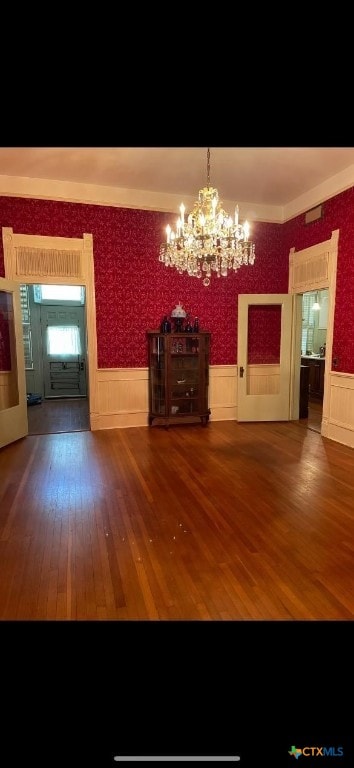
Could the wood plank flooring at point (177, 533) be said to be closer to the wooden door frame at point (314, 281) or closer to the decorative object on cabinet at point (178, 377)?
the decorative object on cabinet at point (178, 377)

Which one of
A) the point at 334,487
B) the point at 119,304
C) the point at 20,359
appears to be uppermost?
the point at 119,304

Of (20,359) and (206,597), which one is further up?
(20,359)

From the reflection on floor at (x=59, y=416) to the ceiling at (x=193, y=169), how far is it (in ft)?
11.7

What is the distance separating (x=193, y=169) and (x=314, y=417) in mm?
4469

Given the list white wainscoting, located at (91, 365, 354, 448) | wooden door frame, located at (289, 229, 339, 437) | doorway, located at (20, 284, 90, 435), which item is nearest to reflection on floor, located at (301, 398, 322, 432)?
wooden door frame, located at (289, 229, 339, 437)

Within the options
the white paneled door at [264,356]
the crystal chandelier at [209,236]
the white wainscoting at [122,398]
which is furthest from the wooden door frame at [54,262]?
the white paneled door at [264,356]

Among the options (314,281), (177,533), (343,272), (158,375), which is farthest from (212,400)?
(177,533)

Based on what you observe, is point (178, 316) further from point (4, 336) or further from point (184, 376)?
point (4, 336)

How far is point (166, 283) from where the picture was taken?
20.2ft

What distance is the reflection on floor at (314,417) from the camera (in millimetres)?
6149

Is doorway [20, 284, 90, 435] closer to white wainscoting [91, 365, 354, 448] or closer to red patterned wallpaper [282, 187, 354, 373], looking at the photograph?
white wainscoting [91, 365, 354, 448]

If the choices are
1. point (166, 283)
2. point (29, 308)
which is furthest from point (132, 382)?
point (29, 308)
